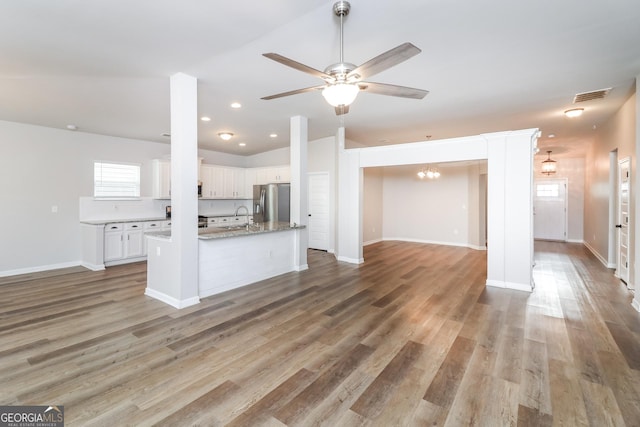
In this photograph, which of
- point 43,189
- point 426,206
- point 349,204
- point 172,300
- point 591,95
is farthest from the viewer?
point 426,206

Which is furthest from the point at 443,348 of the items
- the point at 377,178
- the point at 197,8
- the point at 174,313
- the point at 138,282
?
the point at 377,178

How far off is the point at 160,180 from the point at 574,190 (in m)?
12.1

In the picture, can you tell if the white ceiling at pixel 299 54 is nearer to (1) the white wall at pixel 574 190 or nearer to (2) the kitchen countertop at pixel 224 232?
(2) the kitchen countertop at pixel 224 232

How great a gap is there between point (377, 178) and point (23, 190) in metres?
8.07

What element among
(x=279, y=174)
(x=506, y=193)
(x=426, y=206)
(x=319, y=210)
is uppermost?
(x=279, y=174)

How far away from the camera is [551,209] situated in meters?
9.72

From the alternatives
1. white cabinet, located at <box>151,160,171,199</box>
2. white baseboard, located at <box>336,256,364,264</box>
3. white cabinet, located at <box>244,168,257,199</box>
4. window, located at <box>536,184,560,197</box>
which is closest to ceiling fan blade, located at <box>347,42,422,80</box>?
white baseboard, located at <box>336,256,364,264</box>

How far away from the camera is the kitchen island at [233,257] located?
3961 mm

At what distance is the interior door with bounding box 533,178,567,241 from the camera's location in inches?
376

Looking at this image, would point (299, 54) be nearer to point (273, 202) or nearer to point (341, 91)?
point (341, 91)

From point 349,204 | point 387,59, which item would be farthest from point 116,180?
point 387,59

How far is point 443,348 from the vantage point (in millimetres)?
2684

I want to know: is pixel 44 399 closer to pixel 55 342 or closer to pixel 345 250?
pixel 55 342

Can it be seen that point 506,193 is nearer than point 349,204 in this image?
Yes
